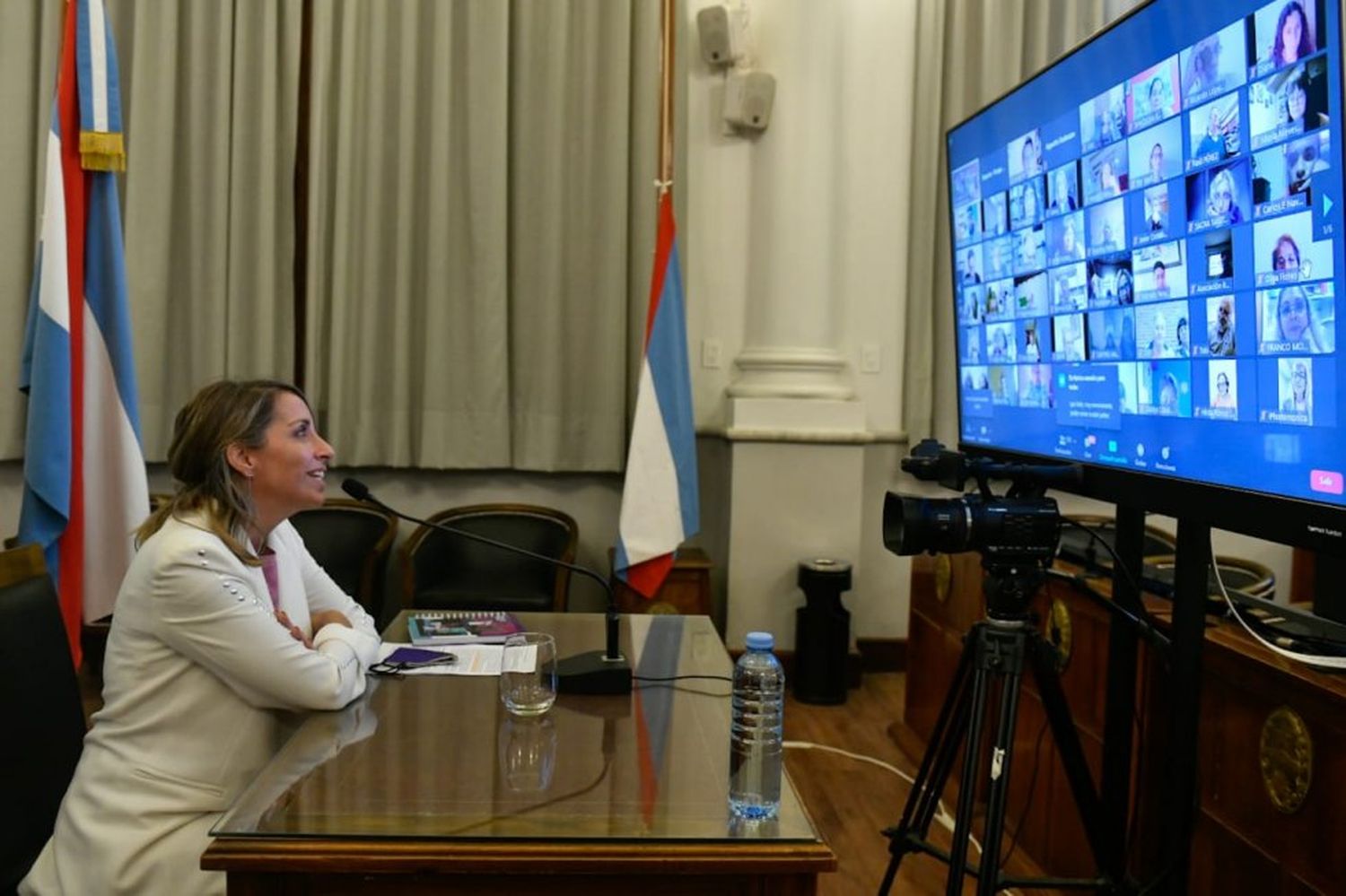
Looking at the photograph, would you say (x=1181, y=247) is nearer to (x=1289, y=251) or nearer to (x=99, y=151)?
(x=1289, y=251)

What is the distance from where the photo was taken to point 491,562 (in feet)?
13.9

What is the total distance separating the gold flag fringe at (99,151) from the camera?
2.90 meters

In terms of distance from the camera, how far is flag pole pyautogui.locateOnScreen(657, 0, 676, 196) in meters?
4.07

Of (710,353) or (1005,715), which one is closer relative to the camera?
(1005,715)

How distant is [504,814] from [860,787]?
2.18 meters

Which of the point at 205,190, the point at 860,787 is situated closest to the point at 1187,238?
the point at 860,787

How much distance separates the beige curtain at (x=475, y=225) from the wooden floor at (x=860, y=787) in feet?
4.38

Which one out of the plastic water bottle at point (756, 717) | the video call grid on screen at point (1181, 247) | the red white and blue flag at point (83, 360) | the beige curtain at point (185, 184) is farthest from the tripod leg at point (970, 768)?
the beige curtain at point (185, 184)

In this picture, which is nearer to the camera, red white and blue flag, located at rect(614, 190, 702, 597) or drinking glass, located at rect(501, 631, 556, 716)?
drinking glass, located at rect(501, 631, 556, 716)

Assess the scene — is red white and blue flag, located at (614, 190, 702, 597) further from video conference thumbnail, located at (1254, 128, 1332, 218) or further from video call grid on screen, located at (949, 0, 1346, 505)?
video conference thumbnail, located at (1254, 128, 1332, 218)

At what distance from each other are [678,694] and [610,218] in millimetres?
2941

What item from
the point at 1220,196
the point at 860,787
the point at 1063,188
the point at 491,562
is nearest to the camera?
the point at 1220,196

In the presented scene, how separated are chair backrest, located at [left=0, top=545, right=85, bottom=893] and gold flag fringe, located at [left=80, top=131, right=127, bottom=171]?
60.1 inches

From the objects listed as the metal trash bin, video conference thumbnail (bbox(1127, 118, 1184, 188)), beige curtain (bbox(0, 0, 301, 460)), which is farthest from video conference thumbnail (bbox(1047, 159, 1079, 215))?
beige curtain (bbox(0, 0, 301, 460))
